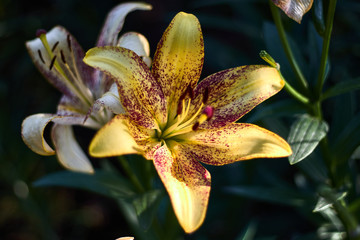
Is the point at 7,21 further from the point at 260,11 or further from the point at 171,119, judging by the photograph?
the point at 171,119

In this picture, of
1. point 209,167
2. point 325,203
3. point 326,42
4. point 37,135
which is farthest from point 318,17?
point 209,167

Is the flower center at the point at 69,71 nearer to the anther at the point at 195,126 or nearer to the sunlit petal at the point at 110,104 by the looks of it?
the sunlit petal at the point at 110,104

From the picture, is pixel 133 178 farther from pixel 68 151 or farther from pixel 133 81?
pixel 133 81

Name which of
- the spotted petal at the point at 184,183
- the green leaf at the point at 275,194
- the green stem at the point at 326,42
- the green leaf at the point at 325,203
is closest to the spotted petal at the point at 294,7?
the green stem at the point at 326,42

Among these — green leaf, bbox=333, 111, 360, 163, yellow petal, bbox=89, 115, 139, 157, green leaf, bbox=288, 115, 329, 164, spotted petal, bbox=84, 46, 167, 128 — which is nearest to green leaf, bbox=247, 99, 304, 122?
green leaf, bbox=288, 115, 329, 164

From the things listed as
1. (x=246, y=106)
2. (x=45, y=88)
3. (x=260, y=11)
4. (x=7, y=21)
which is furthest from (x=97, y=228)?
(x=246, y=106)

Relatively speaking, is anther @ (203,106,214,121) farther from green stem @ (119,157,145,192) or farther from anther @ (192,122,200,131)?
green stem @ (119,157,145,192)
